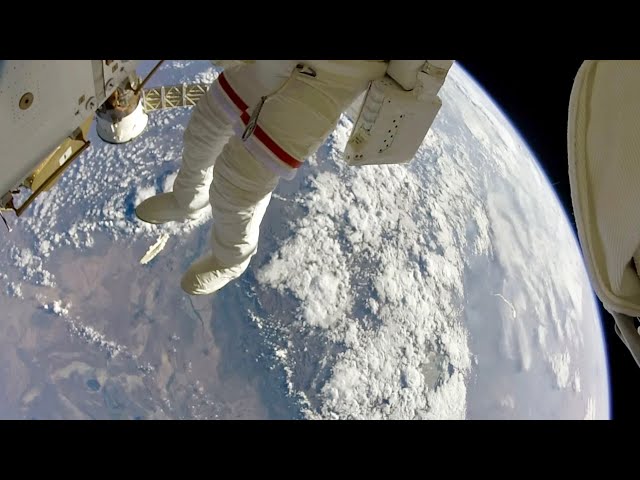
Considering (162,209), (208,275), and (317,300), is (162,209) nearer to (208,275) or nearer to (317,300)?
(208,275)

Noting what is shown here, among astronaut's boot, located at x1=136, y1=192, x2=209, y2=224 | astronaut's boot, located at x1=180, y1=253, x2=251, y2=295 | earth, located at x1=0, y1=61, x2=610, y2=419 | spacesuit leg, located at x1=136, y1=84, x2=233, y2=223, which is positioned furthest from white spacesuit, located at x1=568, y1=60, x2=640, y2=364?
earth, located at x1=0, y1=61, x2=610, y2=419

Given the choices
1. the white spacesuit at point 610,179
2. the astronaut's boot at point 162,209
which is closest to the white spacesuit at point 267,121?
the astronaut's boot at point 162,209

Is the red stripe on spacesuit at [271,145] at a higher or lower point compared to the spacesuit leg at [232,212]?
higher

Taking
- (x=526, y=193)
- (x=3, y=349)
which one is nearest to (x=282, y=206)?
(x=526, y=193)

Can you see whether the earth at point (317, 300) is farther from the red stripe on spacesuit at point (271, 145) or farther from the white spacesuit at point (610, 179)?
the white spacesuit at point (610, 179)

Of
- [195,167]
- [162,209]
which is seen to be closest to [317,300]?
[162,209]

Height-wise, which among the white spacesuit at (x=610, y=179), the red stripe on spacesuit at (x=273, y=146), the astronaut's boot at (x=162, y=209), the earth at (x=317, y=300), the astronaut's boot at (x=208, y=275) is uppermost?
the white spacesuit at (x=610, y=179)
